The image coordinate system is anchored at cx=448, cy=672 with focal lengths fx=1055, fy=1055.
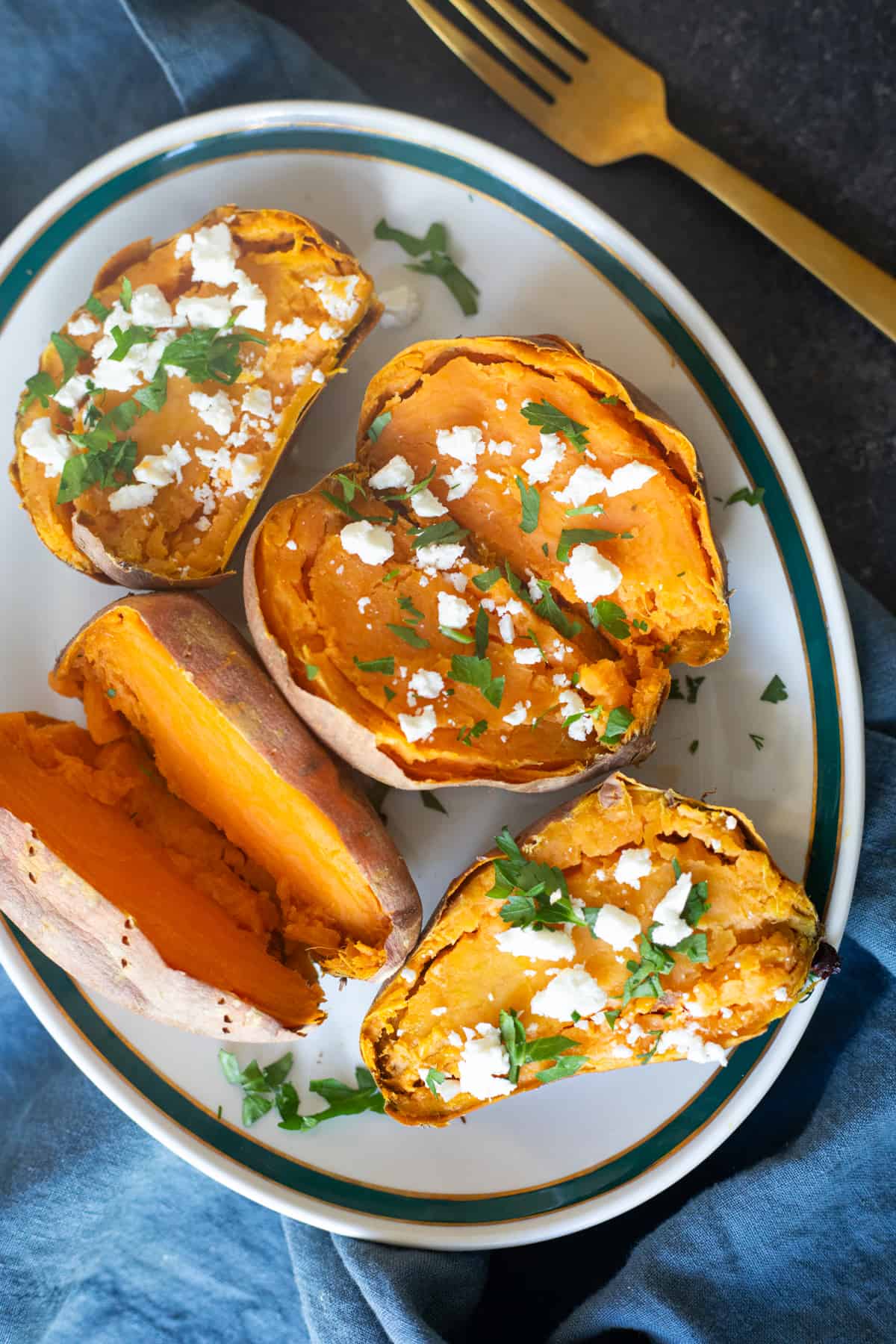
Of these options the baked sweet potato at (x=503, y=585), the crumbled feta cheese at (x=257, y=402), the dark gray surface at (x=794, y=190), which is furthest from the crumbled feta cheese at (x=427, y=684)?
the dark gray surface at (x=794, y=190)

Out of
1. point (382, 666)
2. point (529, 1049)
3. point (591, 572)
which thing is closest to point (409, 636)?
point (382, 666)

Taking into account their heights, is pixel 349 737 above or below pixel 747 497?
below

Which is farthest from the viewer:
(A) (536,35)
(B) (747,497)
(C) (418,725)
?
(A) (536,35)

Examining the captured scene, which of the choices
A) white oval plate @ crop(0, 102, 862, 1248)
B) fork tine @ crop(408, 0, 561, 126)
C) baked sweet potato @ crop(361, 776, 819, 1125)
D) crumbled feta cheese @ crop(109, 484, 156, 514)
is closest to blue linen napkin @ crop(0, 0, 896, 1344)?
white oval plate @ crop(0, 102, 862, 1248)

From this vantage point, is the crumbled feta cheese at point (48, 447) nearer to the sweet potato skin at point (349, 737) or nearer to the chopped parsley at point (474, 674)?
the sweet potato skin at point (349, 737)

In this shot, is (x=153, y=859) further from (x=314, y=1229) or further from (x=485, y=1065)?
(x=314, y=1229)
